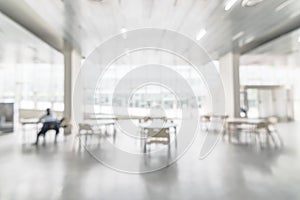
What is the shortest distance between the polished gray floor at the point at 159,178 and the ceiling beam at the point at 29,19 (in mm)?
3354

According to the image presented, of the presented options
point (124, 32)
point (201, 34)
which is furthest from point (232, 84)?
point (124, 32)

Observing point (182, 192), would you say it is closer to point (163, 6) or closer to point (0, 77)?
point (163, 6)

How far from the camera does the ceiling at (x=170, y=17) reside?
4.24 metres

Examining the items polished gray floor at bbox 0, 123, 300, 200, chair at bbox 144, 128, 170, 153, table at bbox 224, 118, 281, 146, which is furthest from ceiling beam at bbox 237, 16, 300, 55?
chair at bbox 144, 128, 170, 153

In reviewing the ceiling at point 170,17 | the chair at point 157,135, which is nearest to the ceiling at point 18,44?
the ceiling at point 170,17

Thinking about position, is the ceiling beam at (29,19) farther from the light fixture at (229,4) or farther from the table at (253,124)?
the table at (253,124)

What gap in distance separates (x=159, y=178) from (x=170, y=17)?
12.1 feet

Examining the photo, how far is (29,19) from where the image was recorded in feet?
17.5

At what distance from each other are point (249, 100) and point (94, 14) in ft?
30.1

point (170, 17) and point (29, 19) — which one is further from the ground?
point (29, 19)

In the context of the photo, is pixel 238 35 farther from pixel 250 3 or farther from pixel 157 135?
pixel 157 135

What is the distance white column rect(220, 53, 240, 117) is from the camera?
8508 millimetres

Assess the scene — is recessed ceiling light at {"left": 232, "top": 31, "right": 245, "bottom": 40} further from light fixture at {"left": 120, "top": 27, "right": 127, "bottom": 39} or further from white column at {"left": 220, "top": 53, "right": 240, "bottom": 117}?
light fixture at {"left": 120, "top": 27, "right": 127, "bottom": 39}

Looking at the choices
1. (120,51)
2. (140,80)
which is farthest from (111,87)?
(120,51)
